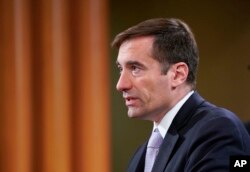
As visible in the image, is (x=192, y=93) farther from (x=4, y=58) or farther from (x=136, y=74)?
(x=4, y=58)

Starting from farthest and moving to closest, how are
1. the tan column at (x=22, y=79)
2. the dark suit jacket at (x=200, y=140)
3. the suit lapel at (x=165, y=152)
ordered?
1. the suit lapel at (x=165, y=152)
2. the dark suit jacket at (x=200, y=140)
3. the tan column at (x=22, y=79)

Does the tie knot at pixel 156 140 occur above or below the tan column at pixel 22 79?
below

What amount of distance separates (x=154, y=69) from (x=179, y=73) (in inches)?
3.1

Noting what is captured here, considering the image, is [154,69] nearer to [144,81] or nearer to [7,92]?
[144,81]

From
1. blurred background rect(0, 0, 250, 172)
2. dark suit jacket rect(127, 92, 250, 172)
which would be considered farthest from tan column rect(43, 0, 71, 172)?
dark suit jacket rect(127, 92, 250, 172)

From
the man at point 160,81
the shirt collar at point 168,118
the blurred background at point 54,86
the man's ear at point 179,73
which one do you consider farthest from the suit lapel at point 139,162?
the blurred background at point 54,86

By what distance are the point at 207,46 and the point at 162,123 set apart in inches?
85.6

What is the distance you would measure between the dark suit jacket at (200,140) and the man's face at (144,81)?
0.08 meters

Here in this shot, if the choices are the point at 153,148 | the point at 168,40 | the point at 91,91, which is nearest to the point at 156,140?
the point at 153,148

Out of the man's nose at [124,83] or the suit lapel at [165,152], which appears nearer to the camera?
the suit lapel at [165,152]

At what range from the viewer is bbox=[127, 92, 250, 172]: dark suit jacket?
950 millimetres

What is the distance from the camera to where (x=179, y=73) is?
1251mm

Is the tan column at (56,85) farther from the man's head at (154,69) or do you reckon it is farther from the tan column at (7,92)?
the man's head at (154,69)

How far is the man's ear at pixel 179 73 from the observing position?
124 cm
